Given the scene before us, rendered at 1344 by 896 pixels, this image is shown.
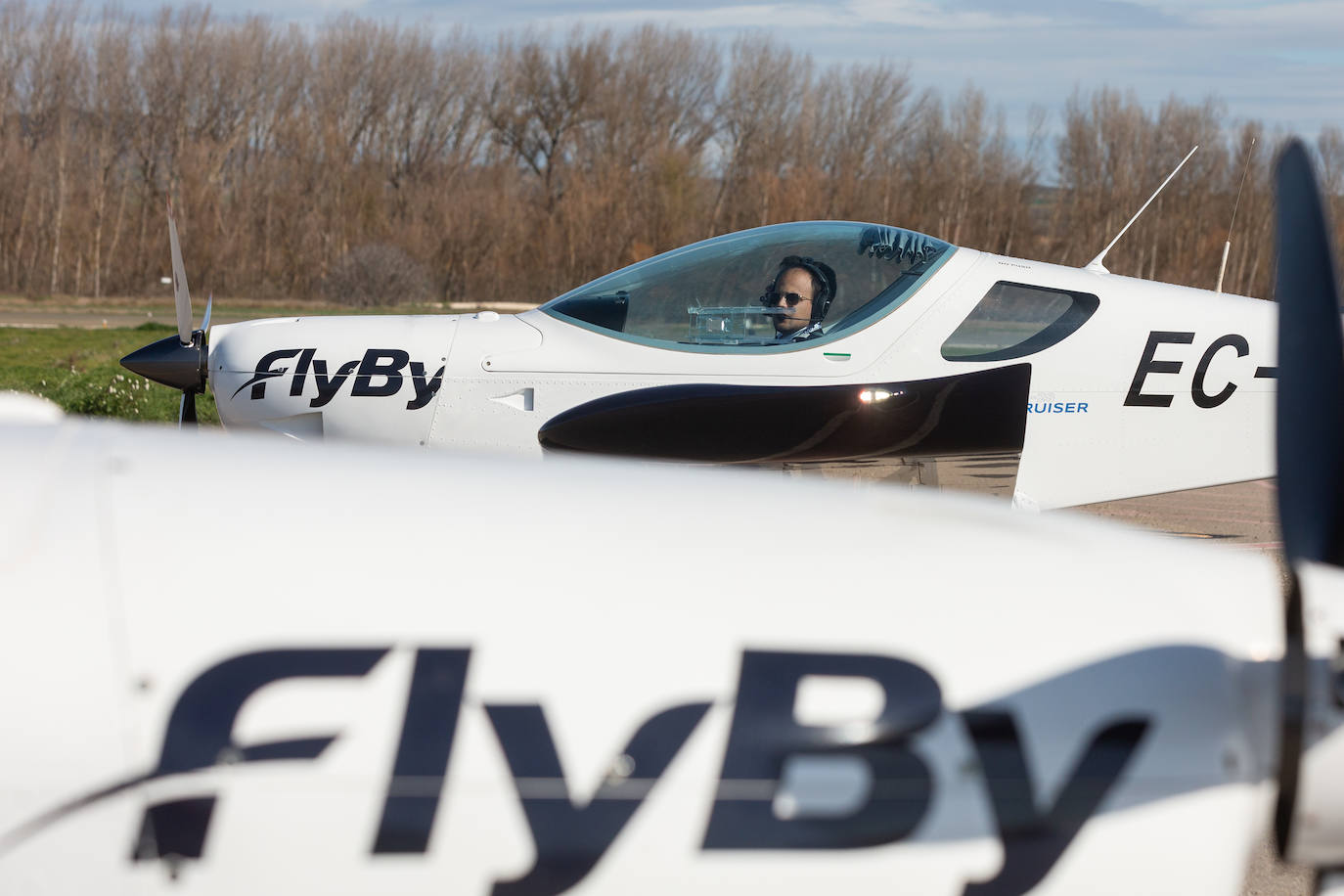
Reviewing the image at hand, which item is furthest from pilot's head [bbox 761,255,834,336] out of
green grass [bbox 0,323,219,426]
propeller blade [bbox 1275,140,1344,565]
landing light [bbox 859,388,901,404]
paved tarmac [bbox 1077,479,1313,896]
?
green grass [bbox 0,323,219,426]

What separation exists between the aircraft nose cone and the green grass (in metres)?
1.76

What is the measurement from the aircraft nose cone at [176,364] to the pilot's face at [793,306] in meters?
3.14

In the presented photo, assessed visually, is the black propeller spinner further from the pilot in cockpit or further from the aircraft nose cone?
the pilot in cockpit

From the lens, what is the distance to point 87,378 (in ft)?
41.8

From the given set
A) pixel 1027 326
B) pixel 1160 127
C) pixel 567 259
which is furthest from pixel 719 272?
pixel 1160 127

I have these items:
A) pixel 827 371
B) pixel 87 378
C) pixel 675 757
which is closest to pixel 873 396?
pixel 827 371

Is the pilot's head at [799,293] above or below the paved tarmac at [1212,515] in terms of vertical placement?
above

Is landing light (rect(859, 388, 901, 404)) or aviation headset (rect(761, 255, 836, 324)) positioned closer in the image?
landing light (rect(859, 388, 901, 404))

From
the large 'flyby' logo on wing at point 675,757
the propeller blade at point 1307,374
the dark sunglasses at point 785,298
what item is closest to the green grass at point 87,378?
the dark sunglasses at point 785,298

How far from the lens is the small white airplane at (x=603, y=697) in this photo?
1.80 m

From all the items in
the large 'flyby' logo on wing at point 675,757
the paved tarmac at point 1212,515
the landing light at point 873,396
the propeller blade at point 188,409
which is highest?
the landing light at point 873,396

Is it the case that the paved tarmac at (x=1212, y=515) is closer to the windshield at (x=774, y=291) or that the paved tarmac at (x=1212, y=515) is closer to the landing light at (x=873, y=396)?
the landing light at (x=873, y=396)

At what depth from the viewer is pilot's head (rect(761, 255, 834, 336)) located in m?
6.16

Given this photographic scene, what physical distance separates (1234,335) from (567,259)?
3699 centimetres
